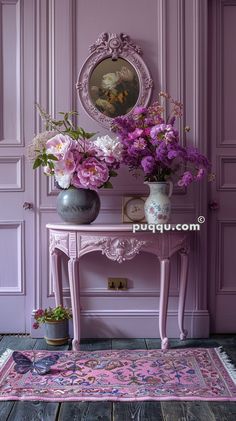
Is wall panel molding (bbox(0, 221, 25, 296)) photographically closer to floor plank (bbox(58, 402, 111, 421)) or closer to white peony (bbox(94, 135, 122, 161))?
white peony (bbox(94, 135, 122, 161))

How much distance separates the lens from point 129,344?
2973mm

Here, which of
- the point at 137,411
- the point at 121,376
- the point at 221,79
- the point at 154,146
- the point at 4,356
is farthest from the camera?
the point at 221,79

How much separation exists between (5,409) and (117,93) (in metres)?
2.03

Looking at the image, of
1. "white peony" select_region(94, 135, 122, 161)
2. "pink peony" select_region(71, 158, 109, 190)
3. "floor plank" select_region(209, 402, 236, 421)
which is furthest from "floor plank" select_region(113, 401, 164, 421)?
"white peony" select_region(94, 135, 122, 161)

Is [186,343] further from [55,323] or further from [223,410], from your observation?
[223,410]

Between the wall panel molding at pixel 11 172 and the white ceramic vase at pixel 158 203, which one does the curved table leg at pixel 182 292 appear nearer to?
the white ceramic vase at pixel 158 203

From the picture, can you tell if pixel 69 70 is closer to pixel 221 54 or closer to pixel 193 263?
pixel 221 54

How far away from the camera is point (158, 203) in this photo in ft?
9.25

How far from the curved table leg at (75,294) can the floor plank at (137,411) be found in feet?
2.52

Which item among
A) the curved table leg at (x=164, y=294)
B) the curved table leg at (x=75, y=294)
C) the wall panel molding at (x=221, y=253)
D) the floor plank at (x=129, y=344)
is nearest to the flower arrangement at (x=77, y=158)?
the curved table leg at (x=75, y=294)

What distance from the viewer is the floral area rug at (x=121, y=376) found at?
2168 mm

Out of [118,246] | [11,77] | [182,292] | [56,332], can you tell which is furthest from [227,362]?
[11,77]

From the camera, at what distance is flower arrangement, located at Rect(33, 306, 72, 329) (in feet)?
9.67

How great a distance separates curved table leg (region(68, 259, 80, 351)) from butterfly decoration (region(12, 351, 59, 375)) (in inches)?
11.0
